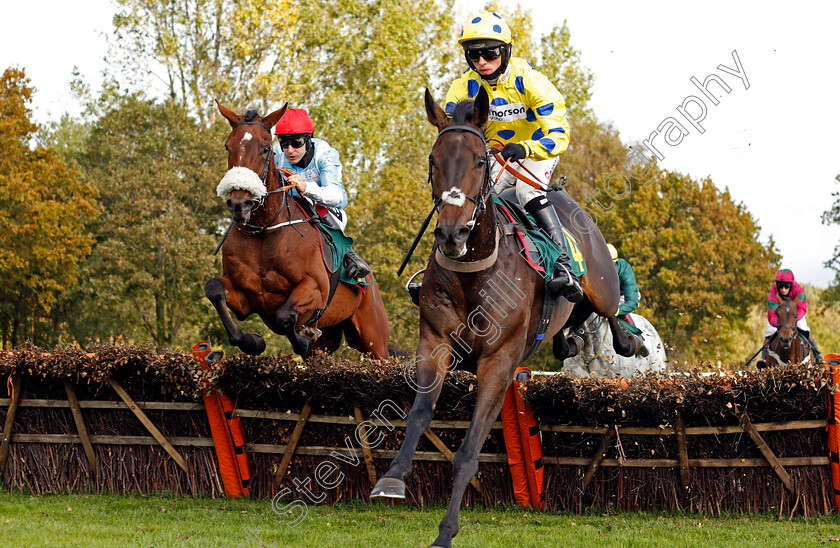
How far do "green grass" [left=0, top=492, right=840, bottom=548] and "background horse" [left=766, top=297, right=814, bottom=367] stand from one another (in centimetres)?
619

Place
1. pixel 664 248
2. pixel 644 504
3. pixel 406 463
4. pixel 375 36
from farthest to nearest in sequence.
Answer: pixel 375 36
pixel 664 248
pixel 644 504
pixel 406 463

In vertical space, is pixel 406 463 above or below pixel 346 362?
below

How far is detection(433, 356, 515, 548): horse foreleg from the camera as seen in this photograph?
172 inches

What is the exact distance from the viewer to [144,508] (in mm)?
6625

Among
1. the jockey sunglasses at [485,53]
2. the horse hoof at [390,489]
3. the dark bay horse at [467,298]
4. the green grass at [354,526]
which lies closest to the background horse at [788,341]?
the green grass at [354,526]

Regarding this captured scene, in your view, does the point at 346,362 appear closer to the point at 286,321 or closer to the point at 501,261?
the point at 286,321

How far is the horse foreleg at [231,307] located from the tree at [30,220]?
49.8 ft

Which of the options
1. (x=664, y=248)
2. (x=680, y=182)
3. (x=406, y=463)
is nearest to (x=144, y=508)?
(x=406, y=463)

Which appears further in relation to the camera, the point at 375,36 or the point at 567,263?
the point at 375,36

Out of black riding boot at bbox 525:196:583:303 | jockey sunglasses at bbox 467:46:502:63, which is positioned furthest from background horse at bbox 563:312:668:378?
jockey sunglasses at bbox 467:46:502:63

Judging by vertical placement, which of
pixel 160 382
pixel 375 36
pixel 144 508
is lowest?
pixel 144 508

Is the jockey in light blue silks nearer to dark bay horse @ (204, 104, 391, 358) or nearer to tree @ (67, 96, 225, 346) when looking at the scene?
dark bay horse @ (204, 104, 391, 358)

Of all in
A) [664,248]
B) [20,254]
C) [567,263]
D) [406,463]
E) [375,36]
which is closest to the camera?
[406,463]

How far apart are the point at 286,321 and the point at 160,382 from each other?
125 centimetres
